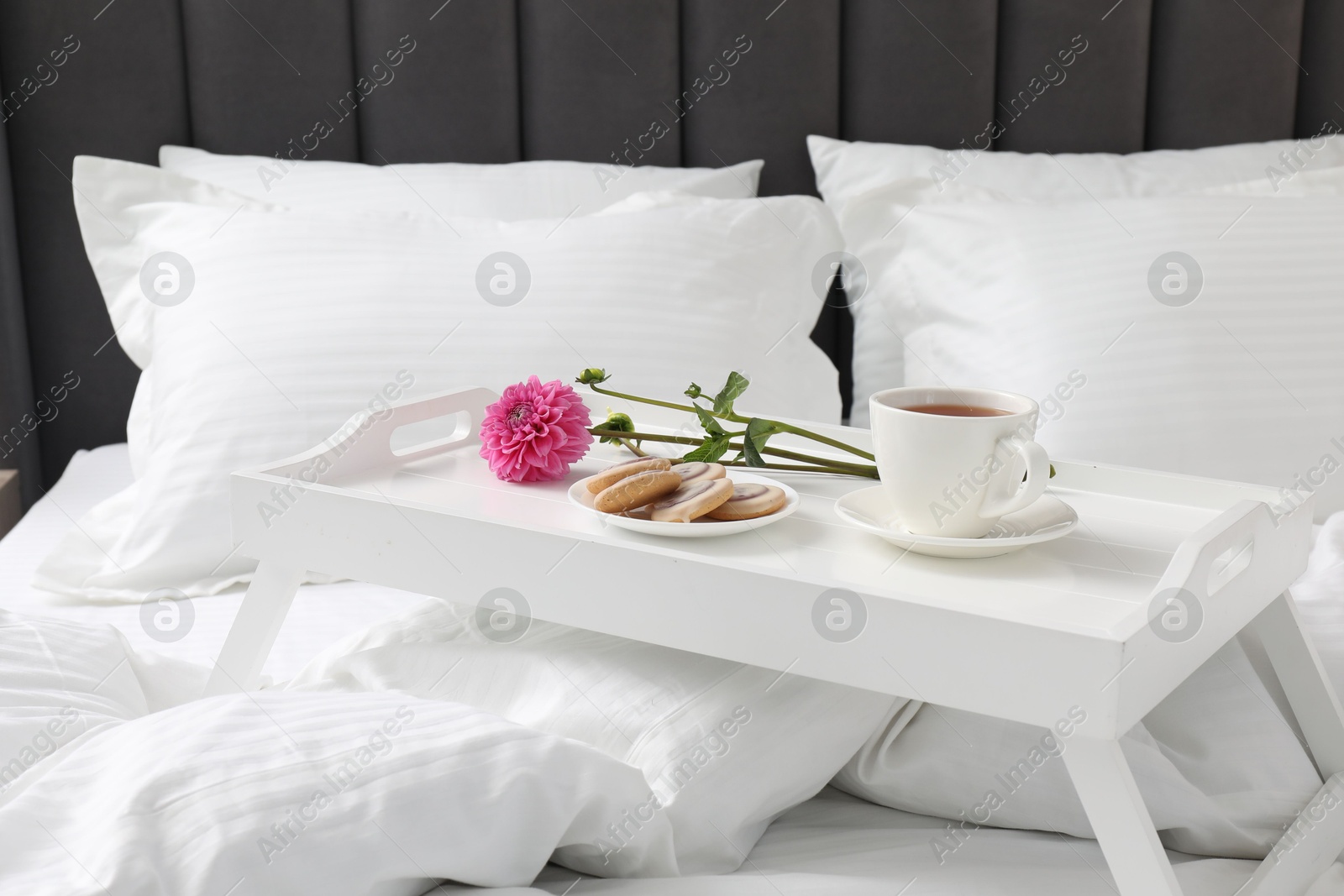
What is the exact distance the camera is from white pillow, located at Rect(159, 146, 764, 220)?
1.46m

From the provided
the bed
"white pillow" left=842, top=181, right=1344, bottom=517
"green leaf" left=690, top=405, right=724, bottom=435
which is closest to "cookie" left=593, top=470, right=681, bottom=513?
"green leaf" left=690, top=405, right=724, bottom=435

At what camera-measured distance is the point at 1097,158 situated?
1562mm

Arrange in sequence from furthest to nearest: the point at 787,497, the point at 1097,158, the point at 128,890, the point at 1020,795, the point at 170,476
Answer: the point at 1097,158 → the point at 170,476 → the point at 787,497 → the point at 1020,795 → the point at 128,890

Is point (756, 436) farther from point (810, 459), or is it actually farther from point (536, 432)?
point (536, 432)

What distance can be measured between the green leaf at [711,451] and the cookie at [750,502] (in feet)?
0.18

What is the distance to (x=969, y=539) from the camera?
27.3 inches

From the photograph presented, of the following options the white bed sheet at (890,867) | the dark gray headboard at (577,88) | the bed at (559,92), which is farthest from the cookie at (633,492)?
the dark gray headboard at (577,88)

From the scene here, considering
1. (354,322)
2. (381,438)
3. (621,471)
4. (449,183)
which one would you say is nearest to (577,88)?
(449,183)

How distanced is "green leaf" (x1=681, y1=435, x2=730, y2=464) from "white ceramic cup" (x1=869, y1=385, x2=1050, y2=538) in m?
0.15

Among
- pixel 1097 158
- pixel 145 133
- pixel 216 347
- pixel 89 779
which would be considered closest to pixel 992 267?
pixel 1097 158

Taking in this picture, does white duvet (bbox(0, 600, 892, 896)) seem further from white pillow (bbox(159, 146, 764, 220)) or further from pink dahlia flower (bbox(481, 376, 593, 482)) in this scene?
white pillow (bbox(159, 146, 764, 220))

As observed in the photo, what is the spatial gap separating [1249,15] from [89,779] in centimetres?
174

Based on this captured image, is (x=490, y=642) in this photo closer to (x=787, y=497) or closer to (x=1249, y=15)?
(x=787, y=497)

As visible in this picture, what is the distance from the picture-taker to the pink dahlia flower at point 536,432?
2.82 feet
